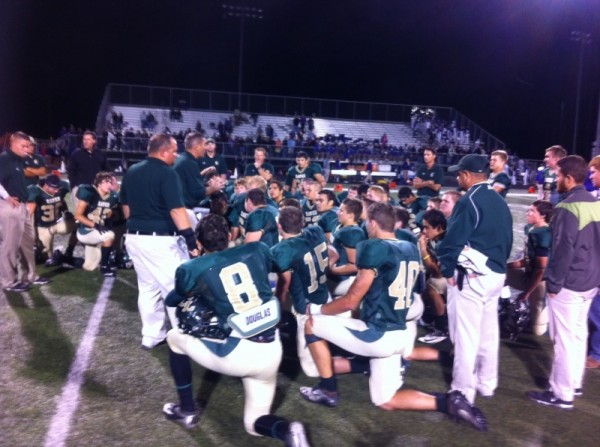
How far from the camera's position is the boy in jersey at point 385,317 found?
382 centimetres

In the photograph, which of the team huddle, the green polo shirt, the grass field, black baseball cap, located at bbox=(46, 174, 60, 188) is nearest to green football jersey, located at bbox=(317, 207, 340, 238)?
the team huddle

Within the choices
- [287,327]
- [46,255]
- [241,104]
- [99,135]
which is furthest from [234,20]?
[287,327]

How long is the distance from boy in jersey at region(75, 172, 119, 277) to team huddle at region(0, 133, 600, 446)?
2496 mm

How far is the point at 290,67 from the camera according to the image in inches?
1722

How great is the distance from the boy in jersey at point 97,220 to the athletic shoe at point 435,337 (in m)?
4.86

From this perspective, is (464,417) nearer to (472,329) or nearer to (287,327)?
(472,329)

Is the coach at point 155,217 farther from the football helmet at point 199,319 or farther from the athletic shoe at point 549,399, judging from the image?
the athletic shoe at point 549,399

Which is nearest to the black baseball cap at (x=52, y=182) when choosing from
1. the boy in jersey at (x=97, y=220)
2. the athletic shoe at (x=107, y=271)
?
the boy in jersey at (x=97, y=220)

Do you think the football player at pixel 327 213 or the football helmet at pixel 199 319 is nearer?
the football helmet at pixel 199 319

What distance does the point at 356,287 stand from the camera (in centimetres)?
382

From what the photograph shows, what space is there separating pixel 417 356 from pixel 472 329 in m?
1.08

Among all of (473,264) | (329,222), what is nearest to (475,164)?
(473,264)

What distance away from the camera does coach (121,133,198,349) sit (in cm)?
498

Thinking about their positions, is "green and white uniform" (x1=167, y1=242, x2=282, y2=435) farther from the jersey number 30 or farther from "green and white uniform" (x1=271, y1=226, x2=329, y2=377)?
the jersey number 30
